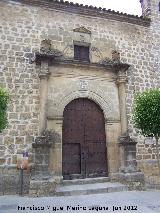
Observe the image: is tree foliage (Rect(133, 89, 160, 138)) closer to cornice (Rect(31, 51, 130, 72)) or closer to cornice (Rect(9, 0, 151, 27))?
cornice (Rect(31, 51, 130, 72))

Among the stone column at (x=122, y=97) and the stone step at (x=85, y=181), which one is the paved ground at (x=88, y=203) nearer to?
the stone step at (x=85, y=181)

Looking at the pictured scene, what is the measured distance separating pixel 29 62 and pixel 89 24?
3.04 metres

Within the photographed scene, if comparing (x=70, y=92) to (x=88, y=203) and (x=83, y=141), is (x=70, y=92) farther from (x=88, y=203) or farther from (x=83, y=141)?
(x=88, y=203)

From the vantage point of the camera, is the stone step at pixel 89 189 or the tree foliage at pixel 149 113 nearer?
the stone step at pixel 89 189

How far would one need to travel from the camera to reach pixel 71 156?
890 centimetres

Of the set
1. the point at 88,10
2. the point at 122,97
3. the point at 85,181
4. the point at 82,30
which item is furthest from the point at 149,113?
the point at 88,10

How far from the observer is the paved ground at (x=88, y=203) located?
5891mm

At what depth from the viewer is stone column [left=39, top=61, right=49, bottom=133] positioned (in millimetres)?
8422

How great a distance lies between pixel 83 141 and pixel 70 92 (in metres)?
1.81

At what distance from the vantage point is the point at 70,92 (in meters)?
9.26

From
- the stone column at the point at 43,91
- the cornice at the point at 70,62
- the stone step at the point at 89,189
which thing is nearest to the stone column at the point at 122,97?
the cornice at the point at 70,62

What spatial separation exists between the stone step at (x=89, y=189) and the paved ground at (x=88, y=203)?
0.86ft

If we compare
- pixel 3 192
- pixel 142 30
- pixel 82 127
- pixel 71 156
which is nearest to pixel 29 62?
pixel 82 127

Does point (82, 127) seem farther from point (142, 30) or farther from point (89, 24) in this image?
point (142, 30)
